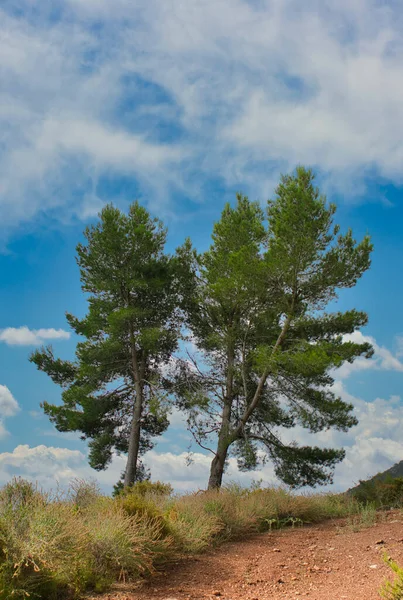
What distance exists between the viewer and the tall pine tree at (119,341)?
18516 mm

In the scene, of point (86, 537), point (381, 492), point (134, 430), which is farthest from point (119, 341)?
point (86, 537)

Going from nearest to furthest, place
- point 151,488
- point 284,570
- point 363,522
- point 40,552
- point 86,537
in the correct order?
1. point 40,552
2. point 86,537
3. point 284,570
4. point 363,522
5. point 151,488

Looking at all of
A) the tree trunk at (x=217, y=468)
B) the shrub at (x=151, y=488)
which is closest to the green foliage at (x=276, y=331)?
the tree trunk at (x=217, y=468)

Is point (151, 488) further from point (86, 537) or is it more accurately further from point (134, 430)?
point (86, 537)

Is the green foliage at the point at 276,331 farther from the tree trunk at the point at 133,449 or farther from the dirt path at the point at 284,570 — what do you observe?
the dirt path at the point at 284,570

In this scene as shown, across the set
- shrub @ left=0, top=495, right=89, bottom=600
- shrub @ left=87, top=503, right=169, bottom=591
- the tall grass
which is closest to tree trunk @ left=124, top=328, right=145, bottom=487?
the tall grass

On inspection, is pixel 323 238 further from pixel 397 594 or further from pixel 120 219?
pixel 397 594

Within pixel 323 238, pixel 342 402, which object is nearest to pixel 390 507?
pixel 342 402

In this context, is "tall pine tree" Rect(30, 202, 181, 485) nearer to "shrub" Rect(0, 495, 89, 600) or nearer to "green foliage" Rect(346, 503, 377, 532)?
"green foliage" Rect(346, 503, 377, 532)

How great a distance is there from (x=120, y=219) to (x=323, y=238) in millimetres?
7884

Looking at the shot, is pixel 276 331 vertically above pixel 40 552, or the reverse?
pixel 276 331

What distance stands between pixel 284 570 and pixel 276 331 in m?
10.6

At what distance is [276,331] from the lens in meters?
17.3

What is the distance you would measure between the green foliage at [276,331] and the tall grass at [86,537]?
7.38 metres
